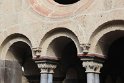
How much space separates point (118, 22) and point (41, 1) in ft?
8.13

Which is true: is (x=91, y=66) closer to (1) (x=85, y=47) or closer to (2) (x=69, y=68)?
(1) (x=85, y=47)

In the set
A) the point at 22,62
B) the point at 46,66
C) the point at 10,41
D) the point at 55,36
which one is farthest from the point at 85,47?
the point at 22,62

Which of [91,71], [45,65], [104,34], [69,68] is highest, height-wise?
[104,34]

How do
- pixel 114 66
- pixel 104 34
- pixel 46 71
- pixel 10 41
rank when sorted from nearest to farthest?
pixel 104 34 → pixel 46 71 → pixel 10 41 → pixel 114 66

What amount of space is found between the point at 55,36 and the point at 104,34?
1459mm

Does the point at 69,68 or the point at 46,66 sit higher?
the point at 69,68

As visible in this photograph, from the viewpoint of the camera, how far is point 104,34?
948 centimetres

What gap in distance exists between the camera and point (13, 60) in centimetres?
1166

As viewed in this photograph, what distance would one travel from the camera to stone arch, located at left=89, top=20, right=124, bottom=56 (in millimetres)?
9328

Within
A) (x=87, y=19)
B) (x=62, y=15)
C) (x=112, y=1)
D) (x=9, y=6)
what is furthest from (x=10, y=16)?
(x=112, y=1)

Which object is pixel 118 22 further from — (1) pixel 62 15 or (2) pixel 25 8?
(2) pixel 25 8

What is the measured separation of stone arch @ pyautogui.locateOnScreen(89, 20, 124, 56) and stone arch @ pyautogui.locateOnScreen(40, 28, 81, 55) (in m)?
0.45

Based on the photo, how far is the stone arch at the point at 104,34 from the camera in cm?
933

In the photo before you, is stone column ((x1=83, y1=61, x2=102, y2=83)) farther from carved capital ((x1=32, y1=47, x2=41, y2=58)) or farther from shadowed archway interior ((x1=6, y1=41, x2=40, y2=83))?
shadowed archway interior ((x1=6, y1=41, x2=40, y2=83))
